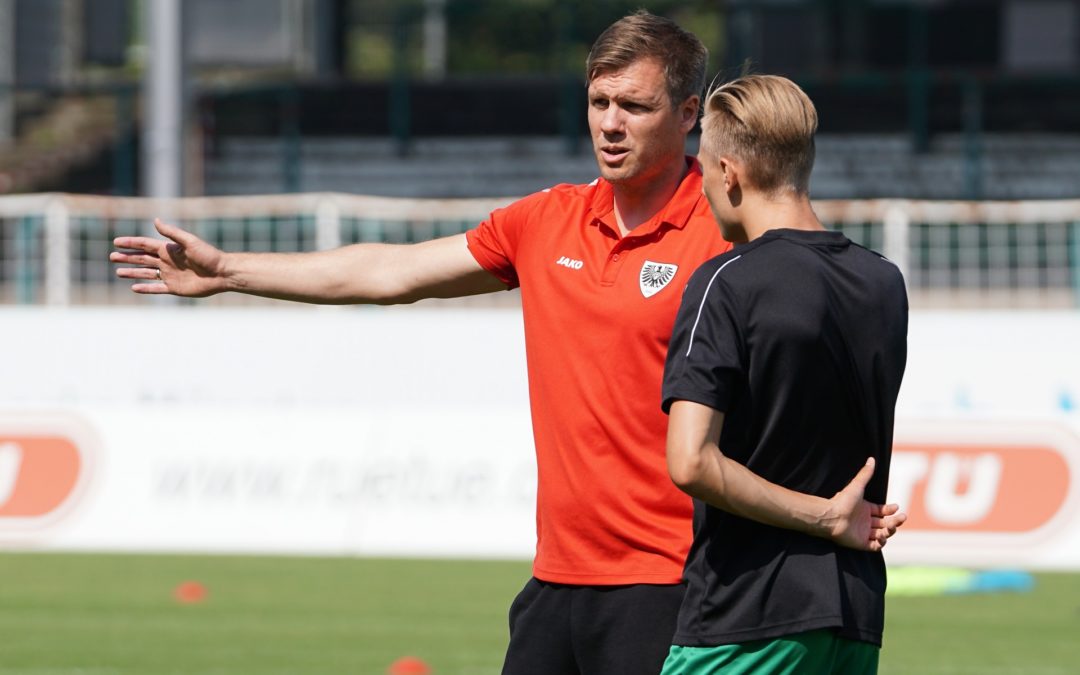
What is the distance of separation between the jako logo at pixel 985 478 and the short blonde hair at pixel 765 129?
24.0 ft

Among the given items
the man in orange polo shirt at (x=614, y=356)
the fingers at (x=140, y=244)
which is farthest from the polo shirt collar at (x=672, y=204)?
the fingers at (x=140, y=244)

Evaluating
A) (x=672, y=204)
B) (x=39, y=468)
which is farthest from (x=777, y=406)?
(x=39, y=468)

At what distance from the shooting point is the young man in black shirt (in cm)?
301

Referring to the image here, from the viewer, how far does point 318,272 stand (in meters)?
4.21

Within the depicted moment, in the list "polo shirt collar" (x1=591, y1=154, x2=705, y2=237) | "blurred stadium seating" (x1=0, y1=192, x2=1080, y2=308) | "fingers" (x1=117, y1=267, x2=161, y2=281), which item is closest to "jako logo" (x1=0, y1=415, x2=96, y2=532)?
"blurred stadium seating" (x1=0, y1=192, x2=1080, y2=308)

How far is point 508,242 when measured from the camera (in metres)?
4.04

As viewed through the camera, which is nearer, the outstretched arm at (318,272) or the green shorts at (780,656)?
the green shorts at (780,656)

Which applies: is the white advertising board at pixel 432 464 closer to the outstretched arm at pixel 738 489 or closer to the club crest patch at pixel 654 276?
the club crest patch at pixel 654 276

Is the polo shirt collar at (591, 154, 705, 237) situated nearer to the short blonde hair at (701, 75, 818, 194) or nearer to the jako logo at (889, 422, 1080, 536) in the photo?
the short blonde hair at (701, 75, 818, 194)

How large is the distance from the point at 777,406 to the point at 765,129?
0.49m

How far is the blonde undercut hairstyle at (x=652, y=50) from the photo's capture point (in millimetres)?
3799

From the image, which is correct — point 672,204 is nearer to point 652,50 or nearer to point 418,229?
point 652,50

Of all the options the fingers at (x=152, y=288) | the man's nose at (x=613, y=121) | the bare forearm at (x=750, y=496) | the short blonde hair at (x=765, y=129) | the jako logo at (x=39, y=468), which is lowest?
the jako logo at (x=39, y=468)

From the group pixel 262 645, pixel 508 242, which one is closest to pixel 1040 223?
pixel 262 645
